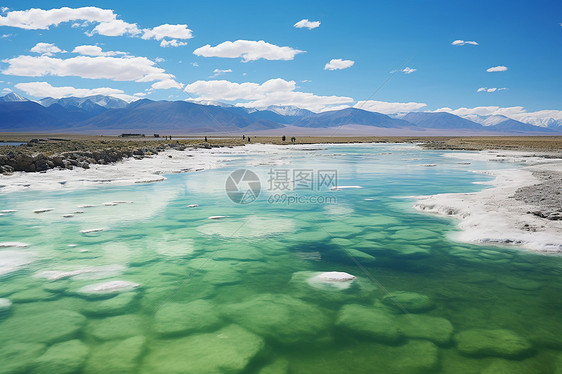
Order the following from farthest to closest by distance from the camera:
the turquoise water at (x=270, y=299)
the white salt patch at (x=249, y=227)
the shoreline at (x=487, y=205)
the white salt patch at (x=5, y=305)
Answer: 1. the white salt patch at (x=249, y=227)
2. the shoreline at (x=487, y=205)
3. the white salt patch at (x=5, y=305)
4. the turquoise water at (x=270, y=299)

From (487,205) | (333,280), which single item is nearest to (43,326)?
(333,280)

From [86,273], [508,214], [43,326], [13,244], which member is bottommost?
[43,326]

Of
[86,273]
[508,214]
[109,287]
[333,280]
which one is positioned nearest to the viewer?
[109,287]

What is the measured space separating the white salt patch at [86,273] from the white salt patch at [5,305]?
917 millimetres

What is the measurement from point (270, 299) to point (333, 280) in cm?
133

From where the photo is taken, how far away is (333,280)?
714cm

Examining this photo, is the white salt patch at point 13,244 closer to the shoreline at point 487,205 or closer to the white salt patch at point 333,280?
the white salt patch at point 333,280

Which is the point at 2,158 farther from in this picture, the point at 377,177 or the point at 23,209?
the point at 377,177

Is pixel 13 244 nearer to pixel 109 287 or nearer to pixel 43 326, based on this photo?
pixel 109 287

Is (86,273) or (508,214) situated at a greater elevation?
(508,214)

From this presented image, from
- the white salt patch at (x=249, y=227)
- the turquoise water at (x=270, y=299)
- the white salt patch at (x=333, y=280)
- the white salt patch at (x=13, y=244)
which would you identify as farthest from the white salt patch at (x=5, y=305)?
the white salt patch at (x=249, y=227)

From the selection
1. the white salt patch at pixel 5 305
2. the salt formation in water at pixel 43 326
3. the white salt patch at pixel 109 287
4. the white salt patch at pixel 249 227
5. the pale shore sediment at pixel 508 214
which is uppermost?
the pale shore sediment at pixel 508 214

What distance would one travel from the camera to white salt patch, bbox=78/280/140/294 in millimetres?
6652

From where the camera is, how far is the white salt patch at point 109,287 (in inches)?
262
